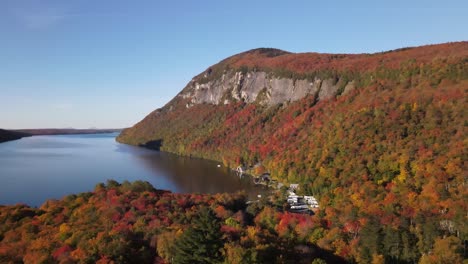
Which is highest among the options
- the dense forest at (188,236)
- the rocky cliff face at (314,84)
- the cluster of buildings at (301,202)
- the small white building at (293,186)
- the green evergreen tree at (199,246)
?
the rocky cliff face at (314,84)

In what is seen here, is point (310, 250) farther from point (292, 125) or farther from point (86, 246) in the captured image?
point (292, 125)

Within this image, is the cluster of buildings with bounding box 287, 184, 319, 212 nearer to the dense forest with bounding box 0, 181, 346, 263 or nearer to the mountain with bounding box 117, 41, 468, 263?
the mountain with bounding box 117, 41, 468, 263

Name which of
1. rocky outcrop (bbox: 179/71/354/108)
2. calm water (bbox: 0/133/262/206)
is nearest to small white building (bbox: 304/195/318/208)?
calm water (bbox: 0/133/262/206)

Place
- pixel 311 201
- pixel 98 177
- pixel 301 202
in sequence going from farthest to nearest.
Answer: pixel 98 177, pixel 311 201, pixel 301 202

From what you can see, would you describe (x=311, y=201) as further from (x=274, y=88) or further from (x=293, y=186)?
(x=274, y=88)

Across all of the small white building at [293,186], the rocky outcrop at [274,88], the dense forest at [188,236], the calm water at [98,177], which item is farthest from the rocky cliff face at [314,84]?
the dense forest at [188,236]

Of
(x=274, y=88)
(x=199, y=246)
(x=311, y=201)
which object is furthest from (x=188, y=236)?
(x=274, y=88)

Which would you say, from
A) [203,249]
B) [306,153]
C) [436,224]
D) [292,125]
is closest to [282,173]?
[306,153]

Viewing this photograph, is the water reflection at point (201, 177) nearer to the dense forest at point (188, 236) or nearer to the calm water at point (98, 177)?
the calm water at point (98, 177)
